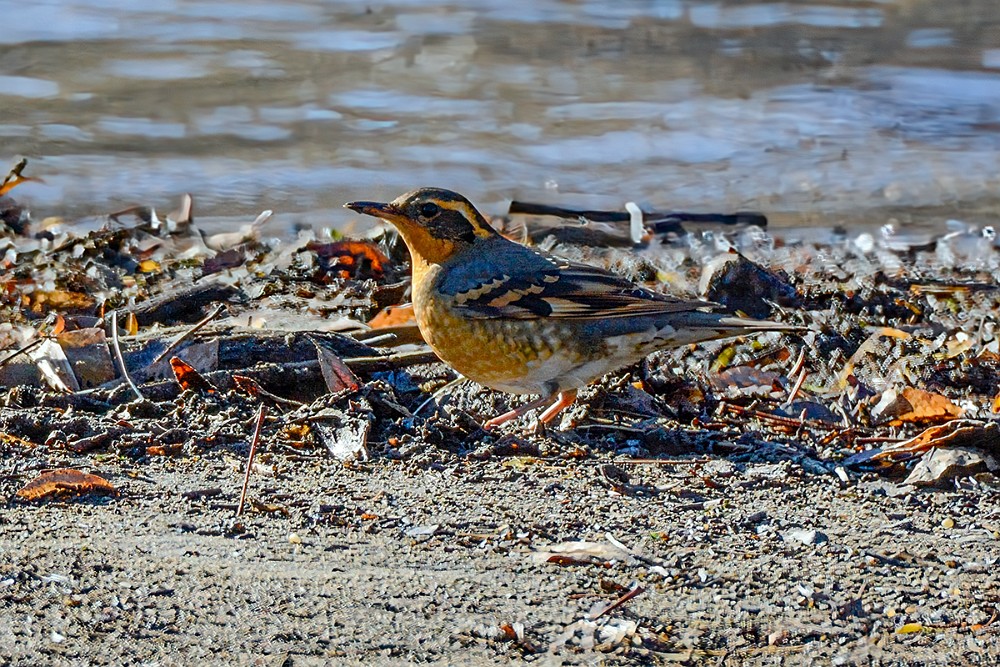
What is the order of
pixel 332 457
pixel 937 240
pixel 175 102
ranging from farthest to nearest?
pixel 175 102 < pixel 937 240 < pixel 332 457

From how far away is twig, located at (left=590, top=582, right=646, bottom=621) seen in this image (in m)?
4.07

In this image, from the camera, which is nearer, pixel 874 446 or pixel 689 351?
pixel 874 446

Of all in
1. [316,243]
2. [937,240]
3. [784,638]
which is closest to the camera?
[784,638]

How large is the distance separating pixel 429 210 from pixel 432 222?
0.06 meters

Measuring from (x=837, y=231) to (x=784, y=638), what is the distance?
7053 mm

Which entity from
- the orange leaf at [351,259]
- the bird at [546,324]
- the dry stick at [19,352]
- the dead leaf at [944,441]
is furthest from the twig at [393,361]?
the dead leaf at [944,441]

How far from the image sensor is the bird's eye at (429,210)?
6.60 metres

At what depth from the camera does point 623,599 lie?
4.14m

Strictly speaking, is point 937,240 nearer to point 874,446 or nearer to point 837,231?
point 837,231

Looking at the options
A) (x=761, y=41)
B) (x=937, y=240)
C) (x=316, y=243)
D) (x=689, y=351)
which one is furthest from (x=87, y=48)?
(x=689, y=351)

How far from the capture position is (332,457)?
5492 mm

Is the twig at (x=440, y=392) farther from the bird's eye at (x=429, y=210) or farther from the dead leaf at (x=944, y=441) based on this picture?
the dead leaf at (x=944, y=441)

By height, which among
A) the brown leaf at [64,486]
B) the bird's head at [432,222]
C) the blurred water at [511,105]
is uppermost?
the bird's head at [432,222]

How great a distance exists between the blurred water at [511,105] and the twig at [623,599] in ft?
22.5
